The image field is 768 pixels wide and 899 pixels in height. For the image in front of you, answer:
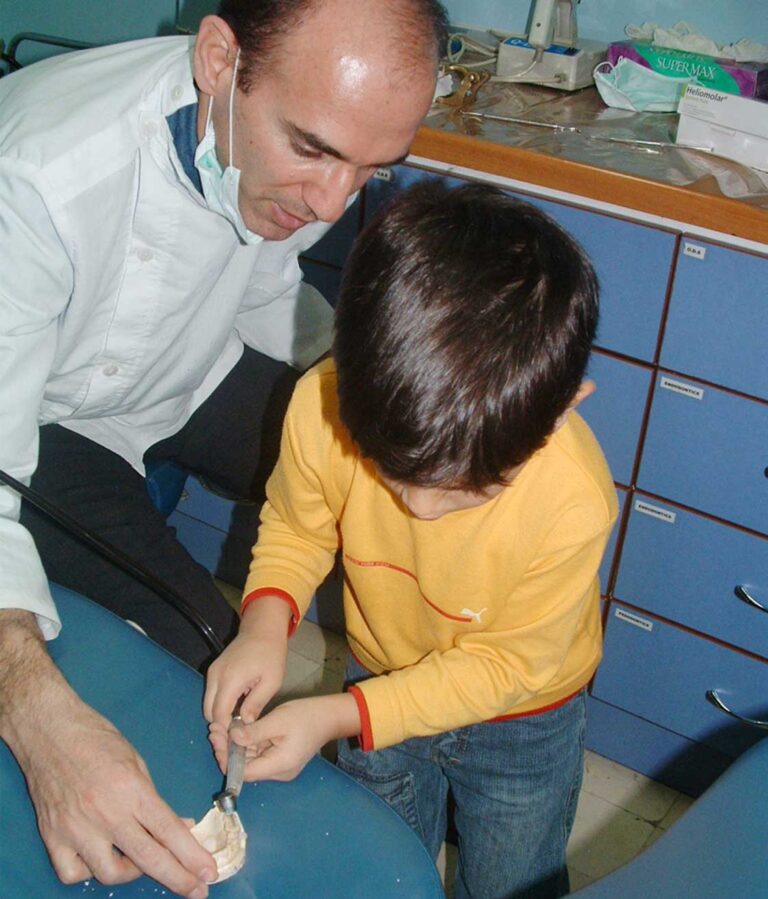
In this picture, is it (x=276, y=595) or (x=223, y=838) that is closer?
(x=223, y=838)

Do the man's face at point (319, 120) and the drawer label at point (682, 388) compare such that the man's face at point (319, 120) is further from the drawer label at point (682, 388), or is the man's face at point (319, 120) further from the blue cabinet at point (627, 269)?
the drawer label at point (682, 388)

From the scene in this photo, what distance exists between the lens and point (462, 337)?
739mm

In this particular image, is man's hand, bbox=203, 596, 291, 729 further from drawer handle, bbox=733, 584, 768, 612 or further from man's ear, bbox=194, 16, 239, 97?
drawer handle, bbox=733, 584, 768, 612

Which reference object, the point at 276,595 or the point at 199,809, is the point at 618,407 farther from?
the point at 199,809

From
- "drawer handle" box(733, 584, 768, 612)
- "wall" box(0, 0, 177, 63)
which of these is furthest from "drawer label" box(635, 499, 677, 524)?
"wall" box(0, 0, 177, 63)

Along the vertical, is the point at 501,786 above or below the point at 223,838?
below

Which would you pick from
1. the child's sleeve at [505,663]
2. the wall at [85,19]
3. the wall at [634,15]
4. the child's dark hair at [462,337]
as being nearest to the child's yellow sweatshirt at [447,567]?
the child's sleeve at [505,663]

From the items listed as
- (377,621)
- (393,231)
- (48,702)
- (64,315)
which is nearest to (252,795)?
(48,702)

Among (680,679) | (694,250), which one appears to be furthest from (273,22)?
(680,679)

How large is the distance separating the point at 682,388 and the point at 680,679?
47cm

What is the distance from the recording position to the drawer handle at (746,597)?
1424 mm

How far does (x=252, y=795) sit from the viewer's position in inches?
30.6

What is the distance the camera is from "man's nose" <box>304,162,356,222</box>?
103 cm

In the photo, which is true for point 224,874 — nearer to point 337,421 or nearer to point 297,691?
point 337,421
